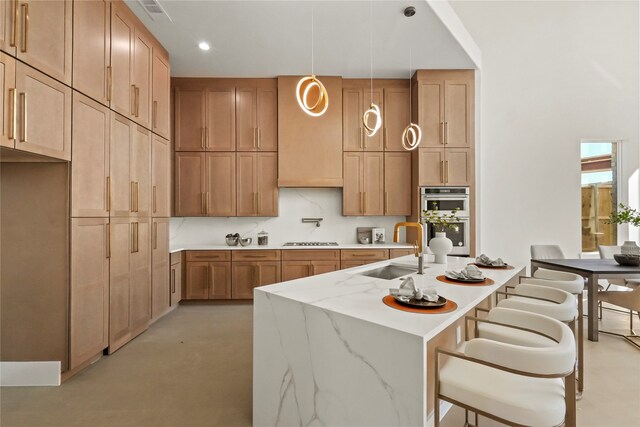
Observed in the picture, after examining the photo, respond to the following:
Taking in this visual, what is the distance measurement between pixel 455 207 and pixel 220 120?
355 centimetres

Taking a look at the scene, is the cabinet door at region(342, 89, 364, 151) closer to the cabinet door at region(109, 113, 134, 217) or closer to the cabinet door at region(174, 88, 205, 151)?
the cabinet door at region(174, 88, 205, 151)

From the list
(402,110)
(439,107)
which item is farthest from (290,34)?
(439,107)

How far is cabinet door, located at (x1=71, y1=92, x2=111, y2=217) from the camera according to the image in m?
2.19

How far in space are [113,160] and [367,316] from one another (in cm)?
261

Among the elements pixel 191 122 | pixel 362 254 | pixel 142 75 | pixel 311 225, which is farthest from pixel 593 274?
pixel 191 122

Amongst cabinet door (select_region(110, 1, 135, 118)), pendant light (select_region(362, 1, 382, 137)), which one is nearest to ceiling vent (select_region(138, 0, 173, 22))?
cabinet door (select_region(110, 1, 135, 118))

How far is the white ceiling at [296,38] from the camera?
284 cm

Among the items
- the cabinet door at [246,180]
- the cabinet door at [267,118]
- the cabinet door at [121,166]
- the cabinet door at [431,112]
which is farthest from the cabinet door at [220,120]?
the cabinet door at [431,112]

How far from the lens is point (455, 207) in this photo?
4102 mm

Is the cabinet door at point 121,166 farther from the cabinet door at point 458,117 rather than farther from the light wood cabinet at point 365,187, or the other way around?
the cabinet door at point 458,117

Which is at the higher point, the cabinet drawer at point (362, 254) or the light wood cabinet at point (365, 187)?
the light wood cabinet at point (365, 187)

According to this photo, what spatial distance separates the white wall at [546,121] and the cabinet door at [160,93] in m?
4.29

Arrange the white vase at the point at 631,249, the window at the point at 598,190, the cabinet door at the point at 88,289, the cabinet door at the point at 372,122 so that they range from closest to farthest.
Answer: the cabinet door at the point at 88,289
the white vase at the point at 631,249
the cabinet door at the point at 372,122
the window at the point at 598,190

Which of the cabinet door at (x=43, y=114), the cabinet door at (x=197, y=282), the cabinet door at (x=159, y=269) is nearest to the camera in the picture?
the cabinet door at (x=43, y=114)
